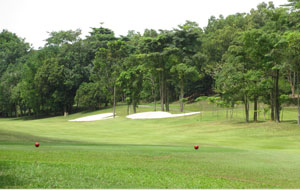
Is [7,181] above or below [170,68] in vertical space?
below

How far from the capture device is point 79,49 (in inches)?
4200

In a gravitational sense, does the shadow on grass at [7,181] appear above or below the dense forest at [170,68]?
below

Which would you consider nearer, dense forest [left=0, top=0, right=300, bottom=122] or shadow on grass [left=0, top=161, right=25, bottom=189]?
shadow on grass [left=0, top=161, right=25, bottom=189]

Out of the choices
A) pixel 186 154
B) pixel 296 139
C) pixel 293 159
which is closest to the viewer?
pixel 293 159

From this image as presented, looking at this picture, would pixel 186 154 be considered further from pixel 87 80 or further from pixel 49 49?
pixel 49 49

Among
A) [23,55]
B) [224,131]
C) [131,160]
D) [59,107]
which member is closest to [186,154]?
[131,160]

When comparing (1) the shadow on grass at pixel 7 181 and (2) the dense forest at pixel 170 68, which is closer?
(1) the shadow on grass at pixel 7 181

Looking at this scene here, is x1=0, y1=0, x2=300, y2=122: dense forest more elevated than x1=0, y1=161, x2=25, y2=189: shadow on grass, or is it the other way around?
x1=0, y1=0, x2=300, y2=122: dense forest

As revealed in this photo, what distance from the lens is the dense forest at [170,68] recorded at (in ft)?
145

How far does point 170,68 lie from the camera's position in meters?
78.2

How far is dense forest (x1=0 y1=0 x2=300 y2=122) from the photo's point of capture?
44.1m

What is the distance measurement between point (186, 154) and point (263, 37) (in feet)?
94.0

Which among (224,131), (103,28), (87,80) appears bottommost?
(224,131)

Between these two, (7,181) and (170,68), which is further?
(170,68)
